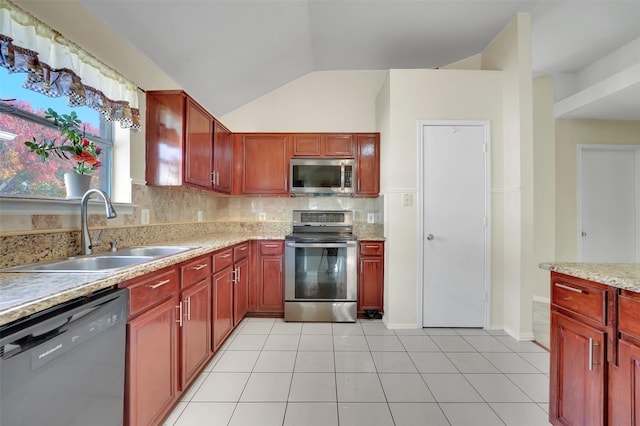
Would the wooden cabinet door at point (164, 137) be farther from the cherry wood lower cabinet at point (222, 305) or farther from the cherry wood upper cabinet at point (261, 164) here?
the cherry wood upper cabinet at point (261, 164)

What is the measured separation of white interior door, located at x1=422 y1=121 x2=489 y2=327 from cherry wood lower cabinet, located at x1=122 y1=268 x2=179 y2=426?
7.49ft

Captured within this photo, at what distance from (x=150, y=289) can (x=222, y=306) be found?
1067mm

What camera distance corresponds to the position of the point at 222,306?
7.64 feet

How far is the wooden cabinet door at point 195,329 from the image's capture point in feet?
5.52

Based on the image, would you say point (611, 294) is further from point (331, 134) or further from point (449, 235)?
point (331, 134)

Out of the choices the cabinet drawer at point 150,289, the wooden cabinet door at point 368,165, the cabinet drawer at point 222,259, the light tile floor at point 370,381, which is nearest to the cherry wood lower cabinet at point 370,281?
the light tile floor at point 370,381

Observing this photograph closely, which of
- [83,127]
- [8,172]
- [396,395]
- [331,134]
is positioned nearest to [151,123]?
[83,127]

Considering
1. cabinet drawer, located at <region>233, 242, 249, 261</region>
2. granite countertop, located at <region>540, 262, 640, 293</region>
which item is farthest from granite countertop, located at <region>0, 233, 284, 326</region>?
granite countertop, located at <region>540, 262, 640, 293</region>

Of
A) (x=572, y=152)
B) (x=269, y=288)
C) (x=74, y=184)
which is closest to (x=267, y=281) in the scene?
(x=269, y=288)

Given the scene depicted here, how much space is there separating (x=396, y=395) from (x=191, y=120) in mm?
2529

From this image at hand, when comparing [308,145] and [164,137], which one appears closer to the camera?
[164,137]

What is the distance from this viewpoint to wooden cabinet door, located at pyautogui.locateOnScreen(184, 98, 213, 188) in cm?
225

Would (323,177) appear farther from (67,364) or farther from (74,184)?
(67,364)

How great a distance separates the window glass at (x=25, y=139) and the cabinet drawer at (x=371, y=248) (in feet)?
8.19
